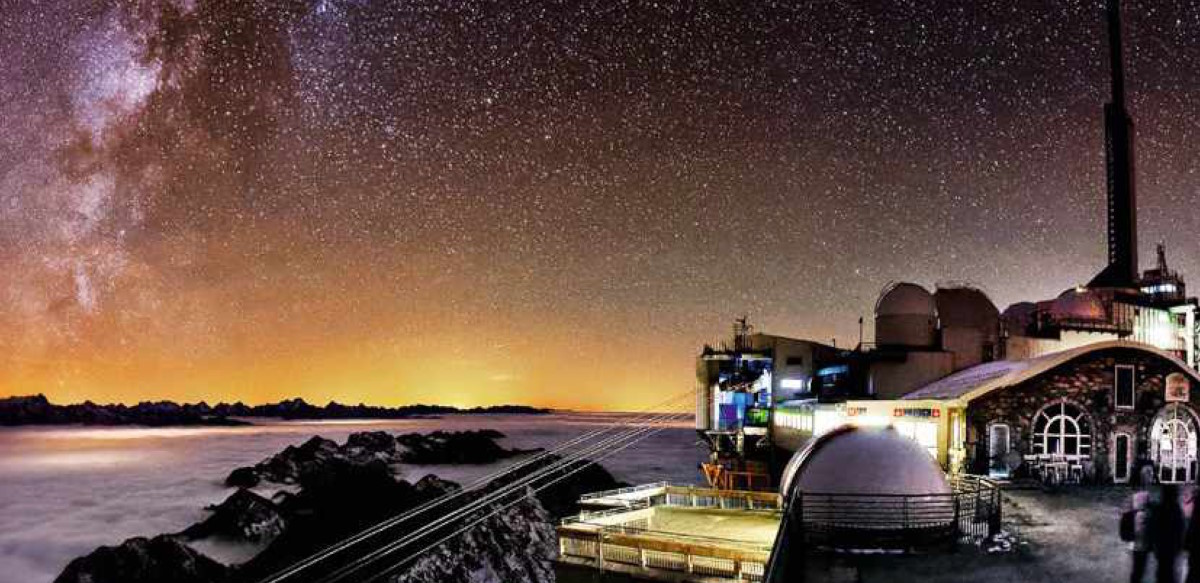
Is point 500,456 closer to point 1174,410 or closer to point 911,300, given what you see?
point 911,300

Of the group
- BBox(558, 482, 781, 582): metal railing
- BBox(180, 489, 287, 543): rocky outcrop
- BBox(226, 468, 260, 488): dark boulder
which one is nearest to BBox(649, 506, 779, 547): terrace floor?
BBox(558, 482, 781, 582): metal railing

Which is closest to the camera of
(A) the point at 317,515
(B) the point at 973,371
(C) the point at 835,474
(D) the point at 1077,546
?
(D) the point at 1077,546

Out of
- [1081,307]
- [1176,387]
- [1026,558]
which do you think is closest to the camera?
[1026,558]

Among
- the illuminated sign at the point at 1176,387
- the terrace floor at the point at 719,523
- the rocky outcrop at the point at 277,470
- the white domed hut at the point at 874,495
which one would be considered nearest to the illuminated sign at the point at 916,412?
the terrace floor at the point at 719,523

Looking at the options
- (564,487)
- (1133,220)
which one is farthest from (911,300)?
(1133,220)

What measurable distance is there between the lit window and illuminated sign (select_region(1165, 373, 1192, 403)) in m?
1.25

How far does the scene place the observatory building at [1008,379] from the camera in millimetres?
23938

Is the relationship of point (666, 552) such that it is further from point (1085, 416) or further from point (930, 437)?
point (1085, 416)

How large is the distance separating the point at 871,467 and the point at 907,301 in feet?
75.2

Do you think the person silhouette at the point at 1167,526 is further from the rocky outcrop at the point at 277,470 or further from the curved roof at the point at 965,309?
the rocky outcrop at the point at 277,470

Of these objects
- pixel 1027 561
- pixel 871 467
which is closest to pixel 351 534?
pixel 871 467

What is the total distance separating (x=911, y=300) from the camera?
38.6 meters

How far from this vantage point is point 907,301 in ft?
127

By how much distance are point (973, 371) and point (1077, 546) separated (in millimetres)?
16214
